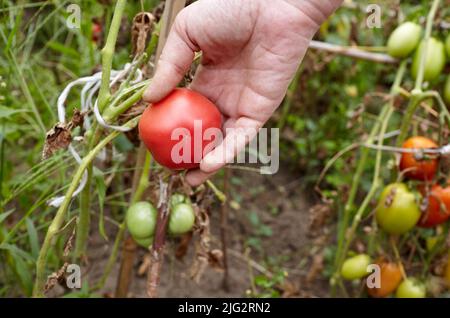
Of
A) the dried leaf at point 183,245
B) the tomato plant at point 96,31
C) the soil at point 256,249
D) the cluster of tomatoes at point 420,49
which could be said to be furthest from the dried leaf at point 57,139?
the cluster of tomatoes at point 420,49

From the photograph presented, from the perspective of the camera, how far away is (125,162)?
1.49m

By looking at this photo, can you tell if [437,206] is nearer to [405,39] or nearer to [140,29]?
[405,39]

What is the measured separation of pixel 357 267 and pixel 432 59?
646mm

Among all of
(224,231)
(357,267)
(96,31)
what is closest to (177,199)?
(224,231)

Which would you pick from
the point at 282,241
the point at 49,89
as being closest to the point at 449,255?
the point at 282,241

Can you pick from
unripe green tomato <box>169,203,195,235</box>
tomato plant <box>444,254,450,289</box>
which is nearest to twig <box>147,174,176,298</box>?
unripe green tomato <box>169,203,195,235</box>

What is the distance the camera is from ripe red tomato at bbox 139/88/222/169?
2.88 ft

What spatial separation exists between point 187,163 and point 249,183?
1160 mm

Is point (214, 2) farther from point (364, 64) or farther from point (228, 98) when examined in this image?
point (364, 64)

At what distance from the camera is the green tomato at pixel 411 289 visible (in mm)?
1404

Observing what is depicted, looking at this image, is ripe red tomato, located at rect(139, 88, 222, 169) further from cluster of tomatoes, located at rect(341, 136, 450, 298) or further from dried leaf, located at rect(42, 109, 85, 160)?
cluster of tomatoes, located at rect(341, 136, 450, 298)

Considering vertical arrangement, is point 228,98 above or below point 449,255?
above

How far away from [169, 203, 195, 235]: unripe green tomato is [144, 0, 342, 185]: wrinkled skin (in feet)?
0.35

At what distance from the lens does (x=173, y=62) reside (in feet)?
2.96
